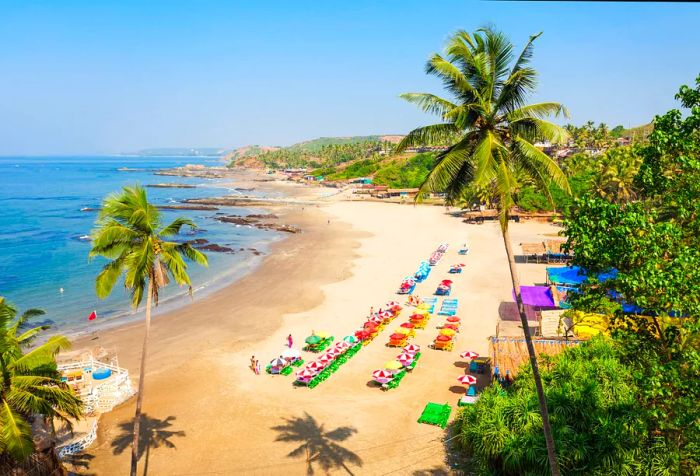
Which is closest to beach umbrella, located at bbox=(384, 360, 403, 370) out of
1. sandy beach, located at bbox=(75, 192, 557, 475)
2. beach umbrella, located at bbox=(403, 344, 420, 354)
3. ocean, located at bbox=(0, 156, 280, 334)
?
sandy beach, located at bbox=(75, 192, 557, 475)

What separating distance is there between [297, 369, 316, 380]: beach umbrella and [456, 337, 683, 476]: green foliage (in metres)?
8.31

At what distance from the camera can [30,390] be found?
11.6 m

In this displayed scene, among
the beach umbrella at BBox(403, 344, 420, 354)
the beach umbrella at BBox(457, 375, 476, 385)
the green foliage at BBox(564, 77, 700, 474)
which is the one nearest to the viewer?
the green foliage at BBox(564, 77, 700, 474)

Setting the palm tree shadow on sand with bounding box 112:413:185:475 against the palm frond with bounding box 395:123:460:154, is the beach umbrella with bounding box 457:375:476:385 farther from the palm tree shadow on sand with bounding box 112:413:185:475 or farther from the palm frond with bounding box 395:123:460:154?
the palm frond with bounding box 395:123:460:154

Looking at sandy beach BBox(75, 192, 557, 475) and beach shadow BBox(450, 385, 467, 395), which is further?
beach shadow BBox(450, 385, 467, 395)

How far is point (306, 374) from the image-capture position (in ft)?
77.3

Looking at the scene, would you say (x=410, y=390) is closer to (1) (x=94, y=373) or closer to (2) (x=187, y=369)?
(2) (x=187, y=369)

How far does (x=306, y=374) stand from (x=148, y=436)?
7.49m

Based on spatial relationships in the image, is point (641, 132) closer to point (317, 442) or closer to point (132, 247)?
point (317, 442)

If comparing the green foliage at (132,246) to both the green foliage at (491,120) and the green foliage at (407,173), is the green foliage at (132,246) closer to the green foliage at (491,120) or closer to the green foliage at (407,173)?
the green foliage at (491,120)

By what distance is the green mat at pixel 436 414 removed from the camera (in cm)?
1920

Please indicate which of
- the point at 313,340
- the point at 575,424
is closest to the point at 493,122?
the point at 575,424

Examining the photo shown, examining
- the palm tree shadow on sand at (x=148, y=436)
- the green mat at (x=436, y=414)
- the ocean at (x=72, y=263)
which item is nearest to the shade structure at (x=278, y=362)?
the palm tree shadow on sand at (x=148, y=436)

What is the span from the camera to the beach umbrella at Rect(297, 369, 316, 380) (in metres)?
23.5
